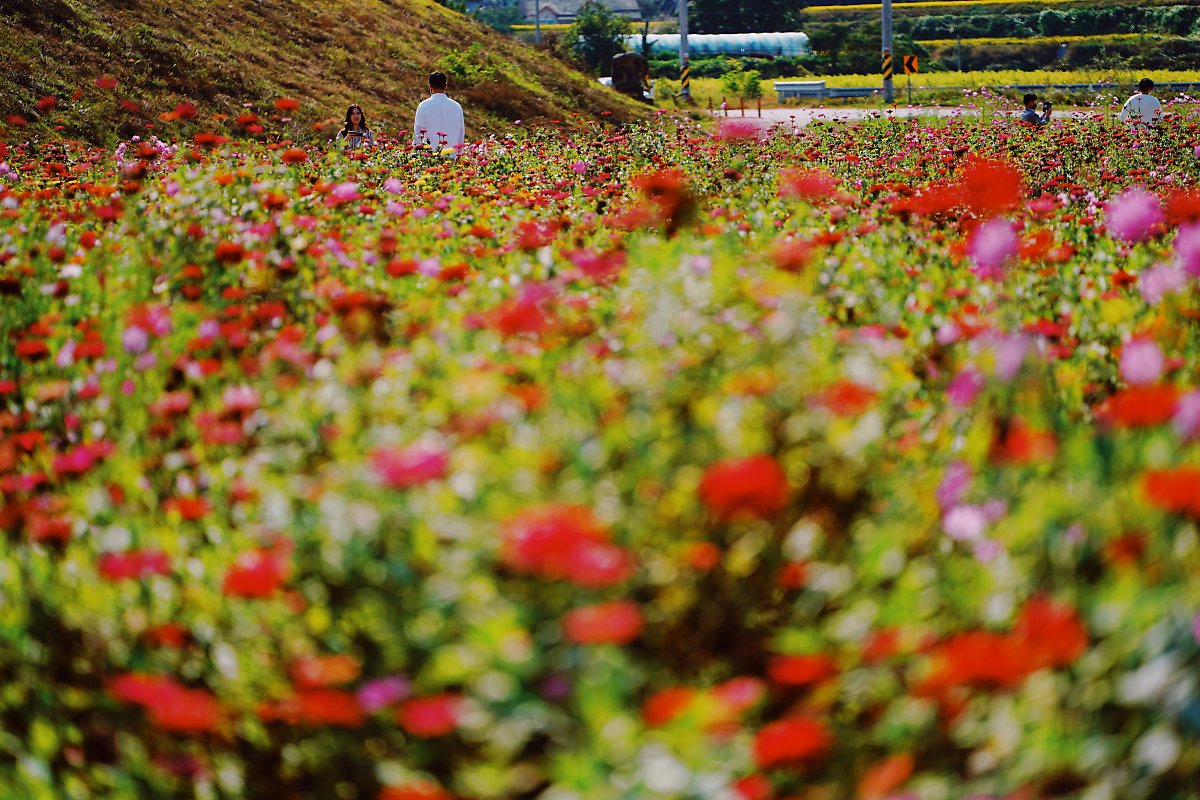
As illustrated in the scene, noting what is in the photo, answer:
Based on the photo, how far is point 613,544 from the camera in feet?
5.36

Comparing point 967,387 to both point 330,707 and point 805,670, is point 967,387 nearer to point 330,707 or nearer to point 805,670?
point 805,670

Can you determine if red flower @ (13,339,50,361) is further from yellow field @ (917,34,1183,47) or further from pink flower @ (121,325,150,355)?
yellow field @ (917,34,1183,47)

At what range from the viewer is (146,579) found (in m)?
1.99

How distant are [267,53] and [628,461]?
18419 mm

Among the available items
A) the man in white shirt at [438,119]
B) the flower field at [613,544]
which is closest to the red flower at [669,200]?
the flower field at [613,544]

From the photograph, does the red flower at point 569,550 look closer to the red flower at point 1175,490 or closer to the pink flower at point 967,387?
the red flower at point 1175,490

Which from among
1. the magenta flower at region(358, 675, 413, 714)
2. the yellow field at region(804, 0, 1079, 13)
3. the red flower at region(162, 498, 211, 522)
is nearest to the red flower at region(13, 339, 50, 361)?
the red flower at region(162, 498, 211, 522)

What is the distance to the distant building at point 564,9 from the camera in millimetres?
101000

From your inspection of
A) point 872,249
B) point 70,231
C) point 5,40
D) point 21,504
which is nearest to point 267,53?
point 5,40

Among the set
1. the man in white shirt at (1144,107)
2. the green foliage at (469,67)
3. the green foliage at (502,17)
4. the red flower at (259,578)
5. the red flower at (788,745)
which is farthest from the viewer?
the green foliage at (502,17)

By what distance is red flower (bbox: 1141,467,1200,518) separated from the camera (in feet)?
4.68

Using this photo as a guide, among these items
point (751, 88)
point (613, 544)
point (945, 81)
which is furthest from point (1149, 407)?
point (945, 81)

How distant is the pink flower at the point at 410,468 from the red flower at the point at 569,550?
197 millimetres

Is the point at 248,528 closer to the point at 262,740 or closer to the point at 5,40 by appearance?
the point at 262,740
